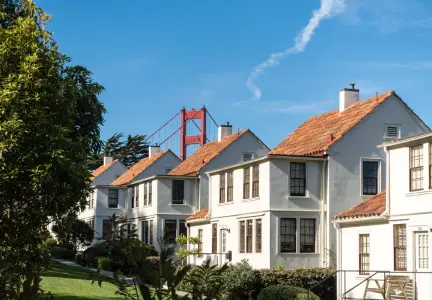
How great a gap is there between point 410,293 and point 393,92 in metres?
13.3

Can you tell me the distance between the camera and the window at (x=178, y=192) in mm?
50656

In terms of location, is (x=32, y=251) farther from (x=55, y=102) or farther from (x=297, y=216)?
(x=297, y=216)

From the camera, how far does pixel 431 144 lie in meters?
24.4

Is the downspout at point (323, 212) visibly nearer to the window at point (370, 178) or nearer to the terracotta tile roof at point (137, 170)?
the window at point (370, 178)

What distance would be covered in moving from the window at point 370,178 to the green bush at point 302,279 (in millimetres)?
5200

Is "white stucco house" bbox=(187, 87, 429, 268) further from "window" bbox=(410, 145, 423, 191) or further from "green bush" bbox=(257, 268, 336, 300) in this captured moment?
"window" bbox=(410, 145, 423, 191)

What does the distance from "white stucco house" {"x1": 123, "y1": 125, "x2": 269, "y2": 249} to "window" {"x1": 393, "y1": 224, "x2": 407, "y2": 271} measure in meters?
22.3

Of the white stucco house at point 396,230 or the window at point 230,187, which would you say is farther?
the window at point 230,187

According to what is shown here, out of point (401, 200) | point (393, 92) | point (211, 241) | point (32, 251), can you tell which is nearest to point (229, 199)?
point (211, 241)

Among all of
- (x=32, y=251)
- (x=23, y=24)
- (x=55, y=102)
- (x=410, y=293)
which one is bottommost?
(x=410, y=293)

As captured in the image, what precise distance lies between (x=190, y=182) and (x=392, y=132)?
1873 centimetres

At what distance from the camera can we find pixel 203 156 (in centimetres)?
5131

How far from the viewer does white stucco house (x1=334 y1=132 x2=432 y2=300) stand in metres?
24.5

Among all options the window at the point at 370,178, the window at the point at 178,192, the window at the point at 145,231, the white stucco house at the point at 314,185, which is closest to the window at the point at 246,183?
the white stucco house at the point at 314,185
